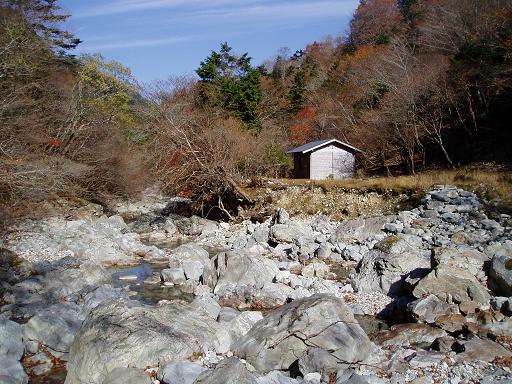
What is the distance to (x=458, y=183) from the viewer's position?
2100 centimetres

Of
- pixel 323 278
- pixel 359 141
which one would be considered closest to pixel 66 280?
pixel 323 278

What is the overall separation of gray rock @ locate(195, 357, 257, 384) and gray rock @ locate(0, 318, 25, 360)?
355cm

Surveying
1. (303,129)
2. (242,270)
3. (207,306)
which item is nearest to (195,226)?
(242,270)

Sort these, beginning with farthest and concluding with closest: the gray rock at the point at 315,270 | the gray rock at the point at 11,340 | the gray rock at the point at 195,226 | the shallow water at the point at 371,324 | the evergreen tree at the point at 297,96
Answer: the evergreen tree at the point at 297,96
the gray rock at the point at 195,226
the gray rock at the point at 315,270
the shallow water at the point at 371,324
the gray rock at the point at 11,340

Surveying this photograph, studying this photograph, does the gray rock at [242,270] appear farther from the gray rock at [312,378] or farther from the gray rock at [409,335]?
the gray rock at [312,378]

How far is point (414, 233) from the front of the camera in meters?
17.6

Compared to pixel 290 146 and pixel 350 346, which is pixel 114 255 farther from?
pixel 290 146

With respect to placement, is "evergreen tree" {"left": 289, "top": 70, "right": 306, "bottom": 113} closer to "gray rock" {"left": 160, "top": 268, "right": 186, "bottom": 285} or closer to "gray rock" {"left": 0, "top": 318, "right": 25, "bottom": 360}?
"gray rock" {"left": 160, "top": 268, "right": 186, "bottom": 285}

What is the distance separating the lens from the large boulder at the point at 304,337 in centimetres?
779

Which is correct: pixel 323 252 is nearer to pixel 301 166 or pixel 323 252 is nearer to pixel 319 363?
pixel 319 363

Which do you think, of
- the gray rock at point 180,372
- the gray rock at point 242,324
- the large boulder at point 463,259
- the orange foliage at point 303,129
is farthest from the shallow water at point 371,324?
the orange foliage at point 303,129

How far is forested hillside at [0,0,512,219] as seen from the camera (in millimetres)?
23391

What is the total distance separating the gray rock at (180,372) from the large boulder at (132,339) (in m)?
0.27

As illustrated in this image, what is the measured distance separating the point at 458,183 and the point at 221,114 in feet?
63.6
